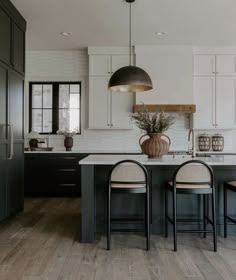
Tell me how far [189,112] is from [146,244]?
140 inches

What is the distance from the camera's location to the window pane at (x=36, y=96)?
6906 millimetres

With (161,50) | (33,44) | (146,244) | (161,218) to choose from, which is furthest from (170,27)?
(146,244)

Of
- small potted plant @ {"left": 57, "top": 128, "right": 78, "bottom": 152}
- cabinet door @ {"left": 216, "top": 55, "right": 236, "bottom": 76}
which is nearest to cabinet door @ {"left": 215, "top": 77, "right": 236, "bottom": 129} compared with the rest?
cabinet door @ {"left": 216, "top": 55, "right": 236, "bottom": 76}

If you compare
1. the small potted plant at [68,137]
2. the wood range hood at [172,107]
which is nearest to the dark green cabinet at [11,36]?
the small potted plant at [68,137]

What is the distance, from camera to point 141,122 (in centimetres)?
412

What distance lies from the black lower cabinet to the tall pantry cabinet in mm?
1320

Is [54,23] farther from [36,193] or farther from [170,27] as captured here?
[36,193]

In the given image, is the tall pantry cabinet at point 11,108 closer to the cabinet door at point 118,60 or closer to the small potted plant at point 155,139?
the small potted plant at point 155,139

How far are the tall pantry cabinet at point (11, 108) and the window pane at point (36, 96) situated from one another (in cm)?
210

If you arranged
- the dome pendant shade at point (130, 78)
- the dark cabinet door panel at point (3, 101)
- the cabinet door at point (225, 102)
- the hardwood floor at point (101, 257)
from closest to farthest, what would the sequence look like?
1. the hardwood floor at point (101, 257)
2. the dome pendant shade at point (130, 78)
3. the dark cabinet door panel at point (3, 101)
4. the cabinet door at point (225, 102)

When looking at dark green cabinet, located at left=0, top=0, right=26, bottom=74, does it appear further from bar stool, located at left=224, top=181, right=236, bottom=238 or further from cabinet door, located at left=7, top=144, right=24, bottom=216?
bar stool, located at left=224, top=181, right=236, bottom=238

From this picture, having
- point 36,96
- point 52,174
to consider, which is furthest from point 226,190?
point 36,96

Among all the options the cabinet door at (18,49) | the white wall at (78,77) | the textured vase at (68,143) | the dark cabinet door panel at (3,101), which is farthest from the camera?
the white wall at (78,77)

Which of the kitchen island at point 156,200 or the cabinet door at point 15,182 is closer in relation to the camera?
the kitchen island at point 156,200
